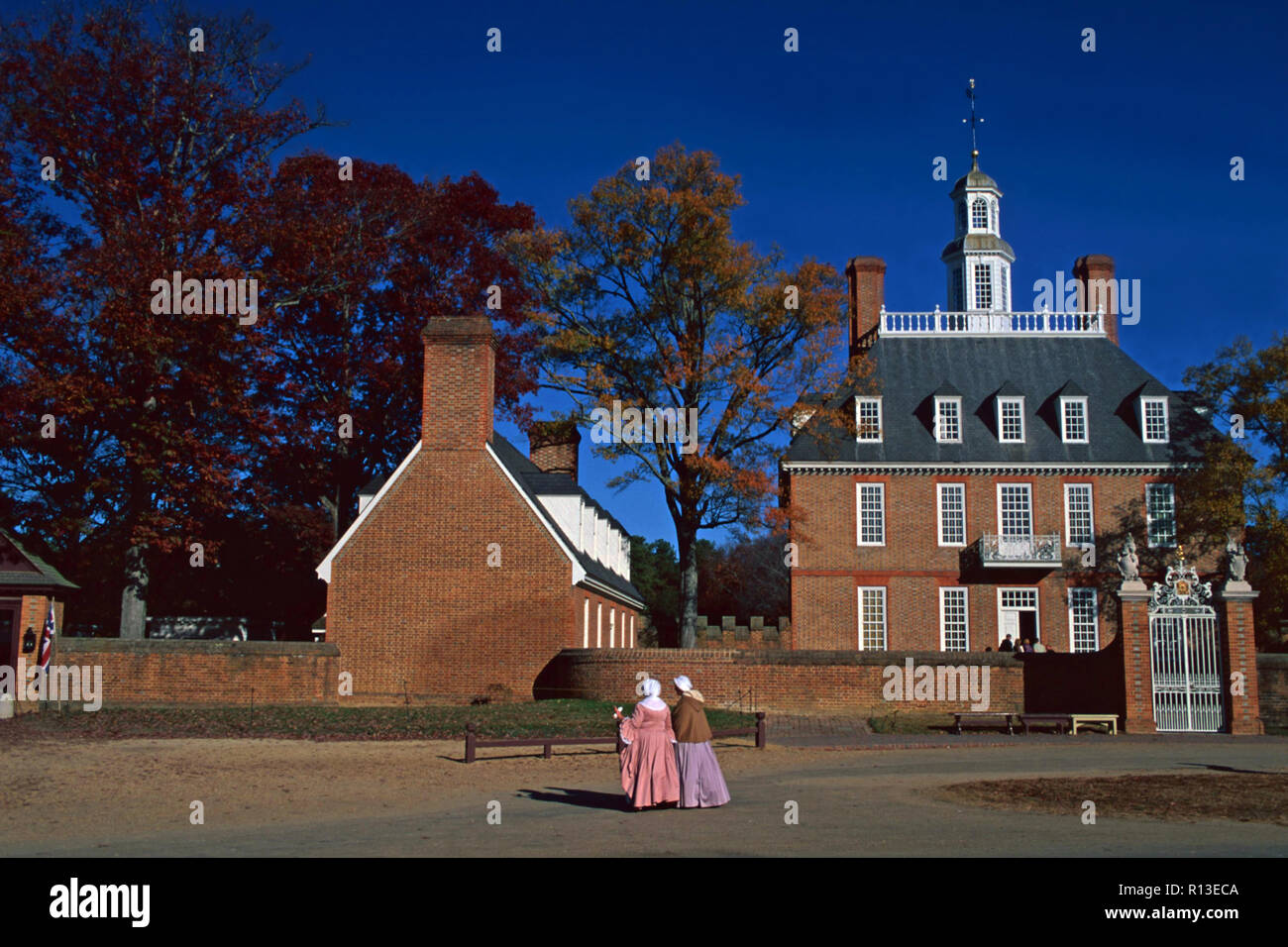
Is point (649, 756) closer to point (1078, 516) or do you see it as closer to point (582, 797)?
point (582, 797)

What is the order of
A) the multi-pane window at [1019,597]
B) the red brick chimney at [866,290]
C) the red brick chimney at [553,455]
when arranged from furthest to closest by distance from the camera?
the red brick chimney at [866,290], the red brick chimney at [553,455], the multi-pane window at [1019,597]

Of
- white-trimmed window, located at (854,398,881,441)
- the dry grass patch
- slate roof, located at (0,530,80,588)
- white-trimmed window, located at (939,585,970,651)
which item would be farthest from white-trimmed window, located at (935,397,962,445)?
slate roof, located at (0,530,80,588)

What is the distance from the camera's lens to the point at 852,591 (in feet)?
123

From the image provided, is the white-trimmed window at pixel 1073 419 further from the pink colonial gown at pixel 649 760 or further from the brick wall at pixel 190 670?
the pink colonial gown at pixel 649 760

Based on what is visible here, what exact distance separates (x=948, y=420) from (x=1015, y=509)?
12.4 feet

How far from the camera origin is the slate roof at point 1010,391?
38688 millimetres

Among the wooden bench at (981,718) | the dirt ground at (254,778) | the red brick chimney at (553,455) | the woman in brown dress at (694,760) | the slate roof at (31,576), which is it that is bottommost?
the wooden bench at (981,718)

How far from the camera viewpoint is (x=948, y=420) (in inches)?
1559

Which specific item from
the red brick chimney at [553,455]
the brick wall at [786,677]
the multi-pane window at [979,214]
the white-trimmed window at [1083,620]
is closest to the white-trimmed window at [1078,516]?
the white-trimmed window at [1083,620]

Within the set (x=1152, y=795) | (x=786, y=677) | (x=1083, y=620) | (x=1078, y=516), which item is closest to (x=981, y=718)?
(x=786, y=677)

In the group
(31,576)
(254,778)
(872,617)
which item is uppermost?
(31,576)

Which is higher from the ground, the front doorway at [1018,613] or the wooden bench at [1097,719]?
the front doorway at [1018,613]

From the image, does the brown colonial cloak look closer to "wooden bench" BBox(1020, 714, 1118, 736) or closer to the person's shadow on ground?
the person's shadow on ground

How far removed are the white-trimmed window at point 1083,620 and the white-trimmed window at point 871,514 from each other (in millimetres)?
6520
